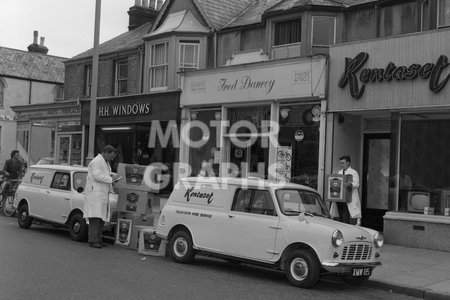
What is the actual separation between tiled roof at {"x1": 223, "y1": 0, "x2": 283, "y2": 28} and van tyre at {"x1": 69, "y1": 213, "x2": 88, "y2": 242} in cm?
853

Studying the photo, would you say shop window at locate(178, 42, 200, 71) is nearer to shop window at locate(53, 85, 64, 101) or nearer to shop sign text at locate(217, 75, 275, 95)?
shop sign text at locate(217, 75, 275, 95)

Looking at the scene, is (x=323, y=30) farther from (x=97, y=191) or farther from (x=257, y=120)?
(x=97, y=191)

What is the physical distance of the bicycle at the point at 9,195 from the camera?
15985 millimetres

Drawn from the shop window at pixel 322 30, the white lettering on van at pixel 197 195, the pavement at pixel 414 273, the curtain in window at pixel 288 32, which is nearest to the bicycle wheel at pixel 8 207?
the white lettering on van at pixel 197 195

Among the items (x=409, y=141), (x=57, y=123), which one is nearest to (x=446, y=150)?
(x=409, y=141)

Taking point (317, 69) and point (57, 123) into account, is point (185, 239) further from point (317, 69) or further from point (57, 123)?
point (57, 123)

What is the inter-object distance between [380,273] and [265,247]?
7.05ft

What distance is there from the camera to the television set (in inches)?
471

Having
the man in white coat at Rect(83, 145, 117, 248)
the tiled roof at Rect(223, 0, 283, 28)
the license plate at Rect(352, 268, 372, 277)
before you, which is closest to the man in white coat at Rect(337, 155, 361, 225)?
the license plate at Rect(352, 268, 372, 277)

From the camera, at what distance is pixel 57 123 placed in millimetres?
23047

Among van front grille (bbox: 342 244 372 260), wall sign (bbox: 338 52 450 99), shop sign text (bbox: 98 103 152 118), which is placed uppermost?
wall sign (bbox: 338 52 450 99)

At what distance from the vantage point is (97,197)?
10.8 metres

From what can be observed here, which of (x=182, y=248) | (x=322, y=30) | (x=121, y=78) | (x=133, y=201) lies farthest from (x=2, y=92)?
(x=182, y=248)

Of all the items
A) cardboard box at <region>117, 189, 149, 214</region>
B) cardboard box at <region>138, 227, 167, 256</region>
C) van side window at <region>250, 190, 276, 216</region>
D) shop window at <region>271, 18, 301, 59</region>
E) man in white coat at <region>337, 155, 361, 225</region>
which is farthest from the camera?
shop window at <region>271, 18, 301, 59</region>
